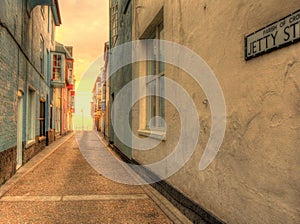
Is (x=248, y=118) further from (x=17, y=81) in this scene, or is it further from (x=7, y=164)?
(x=17, y=81)

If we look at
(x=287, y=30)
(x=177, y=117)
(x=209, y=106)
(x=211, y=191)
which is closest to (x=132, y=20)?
(x=177, y=117)

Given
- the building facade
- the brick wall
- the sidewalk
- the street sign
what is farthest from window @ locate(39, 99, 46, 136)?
the street sign

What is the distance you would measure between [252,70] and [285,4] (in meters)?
0.62

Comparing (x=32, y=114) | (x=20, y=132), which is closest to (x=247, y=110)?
(x=20, y=132)

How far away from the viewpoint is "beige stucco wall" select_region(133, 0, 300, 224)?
7.47 feet

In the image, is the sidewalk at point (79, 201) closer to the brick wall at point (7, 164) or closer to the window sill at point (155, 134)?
the brick wall at point (7, 164)

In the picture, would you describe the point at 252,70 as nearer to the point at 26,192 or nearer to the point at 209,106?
the point at 209,106

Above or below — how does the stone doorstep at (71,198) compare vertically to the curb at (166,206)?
below

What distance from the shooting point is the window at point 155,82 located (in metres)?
6.47

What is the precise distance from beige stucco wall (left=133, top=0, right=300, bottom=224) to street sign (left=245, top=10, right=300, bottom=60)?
0.16 feet

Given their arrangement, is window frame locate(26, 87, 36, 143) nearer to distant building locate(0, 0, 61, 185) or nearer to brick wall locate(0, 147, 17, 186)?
distant building locate(0, 0, 61, 185)

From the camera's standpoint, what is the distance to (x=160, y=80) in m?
6.46

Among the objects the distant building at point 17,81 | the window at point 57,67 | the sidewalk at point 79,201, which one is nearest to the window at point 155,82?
the sidewalk at point 79,201

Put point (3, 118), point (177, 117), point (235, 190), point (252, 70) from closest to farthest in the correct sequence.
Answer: point (252, 70)
point (235, 190)
point (177, 117)
point (3, 118)
